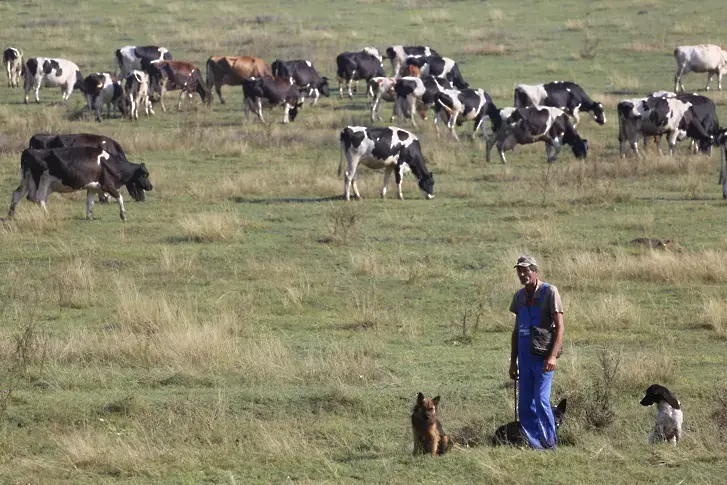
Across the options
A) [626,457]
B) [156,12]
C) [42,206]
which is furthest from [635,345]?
[156,12]

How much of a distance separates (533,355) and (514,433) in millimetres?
620

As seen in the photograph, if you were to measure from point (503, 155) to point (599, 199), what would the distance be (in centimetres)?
533

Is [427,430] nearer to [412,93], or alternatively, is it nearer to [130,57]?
[412,93]

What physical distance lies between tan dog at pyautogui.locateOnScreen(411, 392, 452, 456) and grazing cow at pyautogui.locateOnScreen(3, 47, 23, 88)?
95.5 feet

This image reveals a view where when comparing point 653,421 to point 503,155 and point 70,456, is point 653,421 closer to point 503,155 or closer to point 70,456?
point 70,456

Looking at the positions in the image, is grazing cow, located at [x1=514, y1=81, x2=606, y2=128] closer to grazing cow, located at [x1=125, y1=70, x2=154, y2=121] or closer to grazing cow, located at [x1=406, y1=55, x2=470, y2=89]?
grazing cow, located at [x1=406, y1=55, x2=470, y2=89]

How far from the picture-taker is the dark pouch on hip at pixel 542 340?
8.84 meters

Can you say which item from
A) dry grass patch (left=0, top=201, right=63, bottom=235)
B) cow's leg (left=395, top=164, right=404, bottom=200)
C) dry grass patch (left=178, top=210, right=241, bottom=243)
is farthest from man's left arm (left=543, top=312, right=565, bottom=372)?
cow's leg (left=395, top=164, right=404, bottom=200)

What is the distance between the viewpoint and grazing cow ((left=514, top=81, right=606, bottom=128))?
29.3 metres

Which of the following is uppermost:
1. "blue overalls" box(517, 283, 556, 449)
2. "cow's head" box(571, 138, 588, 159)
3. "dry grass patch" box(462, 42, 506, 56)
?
"dry grass patch" box(462, 42, 506, 56)

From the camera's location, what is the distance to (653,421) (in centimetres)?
1021

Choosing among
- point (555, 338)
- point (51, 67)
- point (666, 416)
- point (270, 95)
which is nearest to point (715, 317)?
point (666, 416)

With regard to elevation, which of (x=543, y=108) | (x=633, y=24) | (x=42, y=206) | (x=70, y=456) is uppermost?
(x=633, y=24)

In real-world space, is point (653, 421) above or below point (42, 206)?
below
